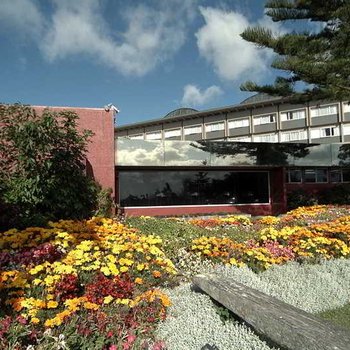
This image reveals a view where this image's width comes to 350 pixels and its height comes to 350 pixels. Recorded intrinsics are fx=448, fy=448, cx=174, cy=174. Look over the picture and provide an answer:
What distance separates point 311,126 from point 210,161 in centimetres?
3434

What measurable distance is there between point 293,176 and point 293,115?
2948 cm

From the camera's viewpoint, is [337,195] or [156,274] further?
[337,195]

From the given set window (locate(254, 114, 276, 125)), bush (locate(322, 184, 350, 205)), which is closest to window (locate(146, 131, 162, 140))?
window (locate(254, 114, 276, 125))

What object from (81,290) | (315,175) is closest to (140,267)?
(81,290)

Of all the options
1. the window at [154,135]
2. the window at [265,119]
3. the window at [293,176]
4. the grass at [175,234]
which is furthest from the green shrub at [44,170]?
the window at [154,135]

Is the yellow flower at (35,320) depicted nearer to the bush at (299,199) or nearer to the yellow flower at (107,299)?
the yellow flower at (107,299)

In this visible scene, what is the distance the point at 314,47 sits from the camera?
60.8 feet

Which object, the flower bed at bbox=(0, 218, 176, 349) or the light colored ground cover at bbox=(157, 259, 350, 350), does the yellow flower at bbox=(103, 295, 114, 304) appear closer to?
the flower bed at bbox=(0, 218, 176, 349)

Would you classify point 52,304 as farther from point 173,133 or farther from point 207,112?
point 173,133

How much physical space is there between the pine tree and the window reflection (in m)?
6.35

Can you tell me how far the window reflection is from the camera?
74.3 ft

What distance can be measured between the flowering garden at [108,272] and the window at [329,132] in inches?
1782

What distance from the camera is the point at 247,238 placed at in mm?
8570

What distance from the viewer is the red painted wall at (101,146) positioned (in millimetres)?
17406
